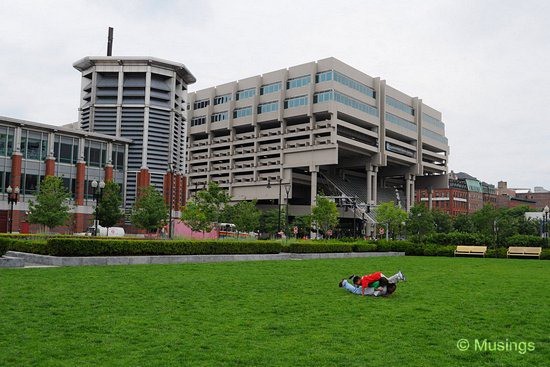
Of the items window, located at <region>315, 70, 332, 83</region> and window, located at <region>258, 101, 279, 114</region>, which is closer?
window, located at <region>315, 70, 332, 83</region>

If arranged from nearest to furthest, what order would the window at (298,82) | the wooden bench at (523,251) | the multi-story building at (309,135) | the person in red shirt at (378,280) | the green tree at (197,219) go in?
the person in red shirt at (378,280)
the wooden bench at (523,251)
the green tree at (197,219)
the multi-story building at (309,135)
the window at (298,82)

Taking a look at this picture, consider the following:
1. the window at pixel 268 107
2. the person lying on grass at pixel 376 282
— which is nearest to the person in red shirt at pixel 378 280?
the person lying on grass at pixel 376 282

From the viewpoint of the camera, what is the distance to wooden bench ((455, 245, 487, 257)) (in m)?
37.6

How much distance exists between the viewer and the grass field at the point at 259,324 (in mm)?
6488

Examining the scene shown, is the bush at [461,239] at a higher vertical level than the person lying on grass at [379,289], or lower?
higher

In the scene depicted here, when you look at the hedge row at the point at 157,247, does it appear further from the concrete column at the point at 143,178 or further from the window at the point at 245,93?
the window at the point at 245,93

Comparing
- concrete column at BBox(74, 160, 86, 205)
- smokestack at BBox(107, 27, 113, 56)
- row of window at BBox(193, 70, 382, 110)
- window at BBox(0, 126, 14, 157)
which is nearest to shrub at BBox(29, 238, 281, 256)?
concrete column at BBox(74, 160, 86, 205)

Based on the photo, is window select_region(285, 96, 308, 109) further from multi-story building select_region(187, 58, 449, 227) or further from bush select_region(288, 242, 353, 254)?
bush select_region(288, 242, 353, 254)

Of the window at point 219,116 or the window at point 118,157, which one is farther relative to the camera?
the window at point 219,116

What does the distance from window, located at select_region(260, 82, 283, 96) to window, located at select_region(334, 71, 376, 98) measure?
37.1ft

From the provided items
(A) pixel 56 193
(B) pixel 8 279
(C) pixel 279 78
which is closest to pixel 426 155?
(C) pixel 279 78

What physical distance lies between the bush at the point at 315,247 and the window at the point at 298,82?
51412 millimetres

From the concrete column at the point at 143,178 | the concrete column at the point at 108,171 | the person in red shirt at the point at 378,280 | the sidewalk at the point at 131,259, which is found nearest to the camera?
the person in red shirt at the point at 378,280

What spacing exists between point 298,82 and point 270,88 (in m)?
6.19
